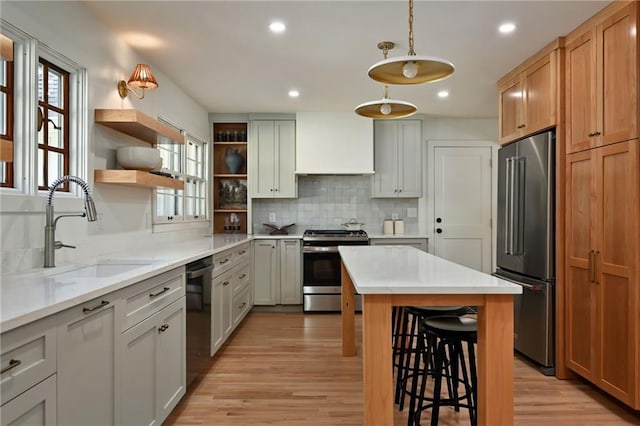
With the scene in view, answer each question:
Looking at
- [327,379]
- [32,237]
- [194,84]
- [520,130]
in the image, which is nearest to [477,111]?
[520,130]

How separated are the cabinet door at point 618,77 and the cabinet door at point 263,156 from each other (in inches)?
145

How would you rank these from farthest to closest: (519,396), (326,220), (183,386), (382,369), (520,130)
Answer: (326,220), (520,130), (519,396), (183,386), (382,369)

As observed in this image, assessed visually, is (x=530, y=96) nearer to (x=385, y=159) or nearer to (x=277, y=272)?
(x=385, y=159)

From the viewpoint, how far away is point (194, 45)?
128 inches

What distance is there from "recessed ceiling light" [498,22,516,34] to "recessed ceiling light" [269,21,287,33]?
1504 millimetres

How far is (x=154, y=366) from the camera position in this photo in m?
2.20

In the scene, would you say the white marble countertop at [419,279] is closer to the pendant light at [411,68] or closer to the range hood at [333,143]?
the pendant light at [411,68]

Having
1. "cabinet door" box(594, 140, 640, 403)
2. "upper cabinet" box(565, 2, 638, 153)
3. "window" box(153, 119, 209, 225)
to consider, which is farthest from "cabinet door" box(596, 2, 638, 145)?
"window" box(153, 119, 209, 225)

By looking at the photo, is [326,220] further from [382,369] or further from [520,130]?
[382,369]

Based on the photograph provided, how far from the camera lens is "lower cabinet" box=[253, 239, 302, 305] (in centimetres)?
531

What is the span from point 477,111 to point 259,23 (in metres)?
3.52

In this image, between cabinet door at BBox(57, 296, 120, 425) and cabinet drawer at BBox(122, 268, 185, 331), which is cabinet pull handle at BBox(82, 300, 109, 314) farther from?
cabinet drawer at BBox(122, 268, 185, 331)

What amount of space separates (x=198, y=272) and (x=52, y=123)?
Result: 49.1 inches

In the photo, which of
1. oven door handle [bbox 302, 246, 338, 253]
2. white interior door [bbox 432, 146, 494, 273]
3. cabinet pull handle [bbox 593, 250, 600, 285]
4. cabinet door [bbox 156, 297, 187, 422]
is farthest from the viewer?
white interior door [bbox 432, 146, 494, 273]
